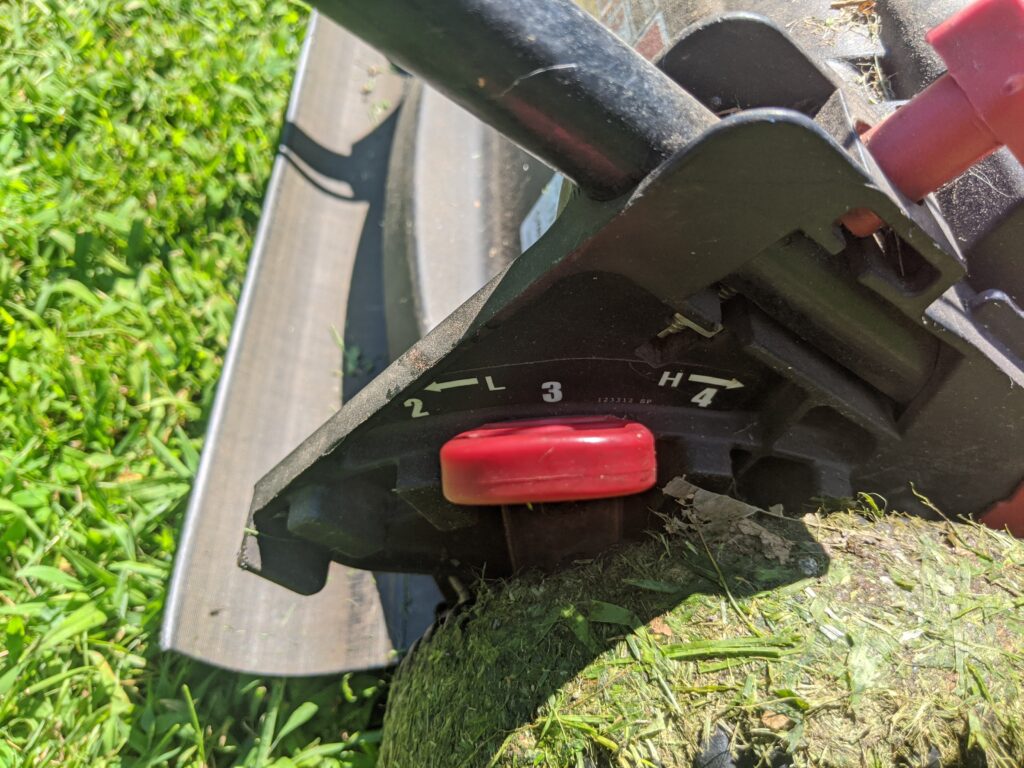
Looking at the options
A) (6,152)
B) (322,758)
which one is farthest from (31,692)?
(6,152)

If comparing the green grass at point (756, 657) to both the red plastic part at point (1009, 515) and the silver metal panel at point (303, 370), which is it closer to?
the red plastic part at point (1009, 515)

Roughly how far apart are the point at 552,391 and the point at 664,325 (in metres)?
0.26

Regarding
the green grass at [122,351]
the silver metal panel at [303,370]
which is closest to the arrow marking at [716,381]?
the silver metal panel at [303,370]

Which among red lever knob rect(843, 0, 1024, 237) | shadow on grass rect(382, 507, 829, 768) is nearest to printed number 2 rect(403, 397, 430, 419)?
shadow on grass rect(382, 507, 829, 768)

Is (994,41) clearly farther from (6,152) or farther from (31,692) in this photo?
(6,152)

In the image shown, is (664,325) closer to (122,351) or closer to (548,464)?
(548,464)

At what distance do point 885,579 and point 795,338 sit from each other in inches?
19.3

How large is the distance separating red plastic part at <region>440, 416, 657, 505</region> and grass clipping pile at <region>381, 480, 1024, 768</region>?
251mm

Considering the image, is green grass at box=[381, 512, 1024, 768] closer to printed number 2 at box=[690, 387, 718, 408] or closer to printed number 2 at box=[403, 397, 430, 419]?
printed number 2 at box=[690, 387, 718, 408]

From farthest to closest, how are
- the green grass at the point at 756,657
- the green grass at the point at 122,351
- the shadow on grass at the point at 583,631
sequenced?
the green grass at the point at 122,351
the shadow on grass at the point at 583,631
the green grass at the point at 756,657

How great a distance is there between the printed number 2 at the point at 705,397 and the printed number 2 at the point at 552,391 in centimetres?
29

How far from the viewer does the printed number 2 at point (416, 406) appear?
1685 mm

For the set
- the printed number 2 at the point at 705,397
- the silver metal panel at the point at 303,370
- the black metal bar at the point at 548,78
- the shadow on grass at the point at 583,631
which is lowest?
the silver metal panel at the point at 303,370

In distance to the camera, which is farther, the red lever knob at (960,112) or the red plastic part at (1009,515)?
the red plastic part at (1009,515)
